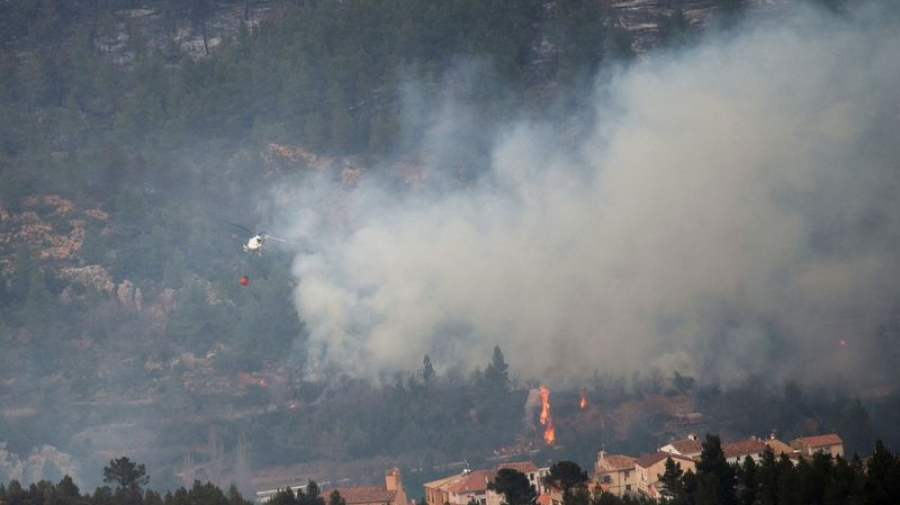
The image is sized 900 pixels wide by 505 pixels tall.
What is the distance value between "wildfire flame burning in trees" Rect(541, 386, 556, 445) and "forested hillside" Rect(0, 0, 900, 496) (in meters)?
0.84

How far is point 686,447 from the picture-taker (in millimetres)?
137375

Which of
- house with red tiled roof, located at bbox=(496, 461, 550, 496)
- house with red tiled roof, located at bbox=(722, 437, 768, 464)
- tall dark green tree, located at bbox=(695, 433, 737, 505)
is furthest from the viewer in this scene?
house with red tiled roof, located at bbox=(722, 437, 768, 464)

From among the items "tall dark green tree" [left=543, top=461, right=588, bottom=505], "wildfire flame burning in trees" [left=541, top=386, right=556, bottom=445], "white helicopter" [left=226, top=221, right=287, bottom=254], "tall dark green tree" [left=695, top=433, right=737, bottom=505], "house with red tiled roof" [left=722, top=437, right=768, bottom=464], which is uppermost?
"white helicopter" [left=226, top=221, right=287, bottom=254]

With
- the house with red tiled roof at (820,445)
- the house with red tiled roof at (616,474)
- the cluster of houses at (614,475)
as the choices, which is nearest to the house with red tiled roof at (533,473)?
the cluster of houses at (614,475)

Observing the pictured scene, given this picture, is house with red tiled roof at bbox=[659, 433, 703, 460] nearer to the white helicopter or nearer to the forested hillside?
the forested hillside

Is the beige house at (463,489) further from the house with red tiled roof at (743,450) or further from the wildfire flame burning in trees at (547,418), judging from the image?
the house with red tiled roof at (743,450)

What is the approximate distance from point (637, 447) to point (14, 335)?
4954 cm

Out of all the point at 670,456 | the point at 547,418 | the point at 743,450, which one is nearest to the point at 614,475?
the point at 670,456

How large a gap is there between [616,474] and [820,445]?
12.9m

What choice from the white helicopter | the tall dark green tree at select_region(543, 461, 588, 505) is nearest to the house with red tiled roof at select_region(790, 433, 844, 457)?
the tall dark green tree at select_region(543, 461, 588, 505)

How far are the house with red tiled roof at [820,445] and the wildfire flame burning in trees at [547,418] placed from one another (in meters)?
17.2

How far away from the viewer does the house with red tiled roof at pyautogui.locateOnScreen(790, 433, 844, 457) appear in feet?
453

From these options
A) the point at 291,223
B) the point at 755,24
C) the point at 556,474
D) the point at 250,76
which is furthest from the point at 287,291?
the point at 556,474

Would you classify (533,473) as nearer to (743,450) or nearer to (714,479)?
(743,450)
